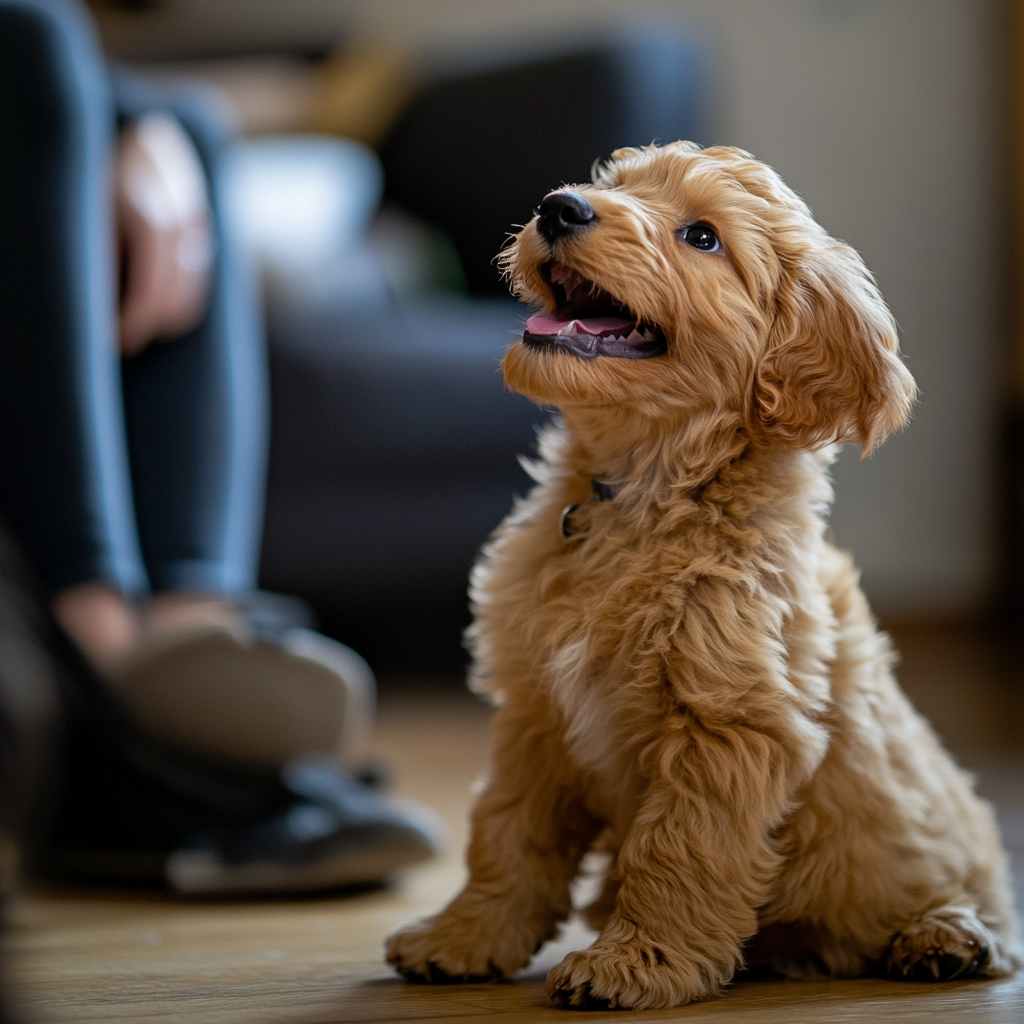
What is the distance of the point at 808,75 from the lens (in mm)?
3975

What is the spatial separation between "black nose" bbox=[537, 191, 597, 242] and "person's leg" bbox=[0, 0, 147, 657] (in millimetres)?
725

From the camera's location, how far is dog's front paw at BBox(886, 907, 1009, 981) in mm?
964

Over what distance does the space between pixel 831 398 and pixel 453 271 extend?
2053 mm

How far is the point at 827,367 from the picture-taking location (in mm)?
977

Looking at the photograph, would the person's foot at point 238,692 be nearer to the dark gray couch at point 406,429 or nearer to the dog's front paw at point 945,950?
the dog's front paw at point 945,950

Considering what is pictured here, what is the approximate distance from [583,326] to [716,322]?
10cm

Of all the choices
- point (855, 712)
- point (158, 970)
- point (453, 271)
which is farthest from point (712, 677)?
point (453, 271)

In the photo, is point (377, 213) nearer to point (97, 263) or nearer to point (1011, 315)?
point (97, 263)

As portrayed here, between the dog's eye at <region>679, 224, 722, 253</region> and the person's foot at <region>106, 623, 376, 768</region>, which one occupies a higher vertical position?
the dog's eye at <region>679, 224, 722, 253</region>

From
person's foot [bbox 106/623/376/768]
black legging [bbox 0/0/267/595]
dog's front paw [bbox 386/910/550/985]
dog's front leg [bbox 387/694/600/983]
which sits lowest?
dog's front paw [bbox 386/910/550/985]

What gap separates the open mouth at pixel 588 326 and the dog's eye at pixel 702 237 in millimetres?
70

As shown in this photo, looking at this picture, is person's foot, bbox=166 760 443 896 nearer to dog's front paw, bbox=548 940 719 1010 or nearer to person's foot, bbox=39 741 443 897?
person's foot, bbox=39 741 443 897

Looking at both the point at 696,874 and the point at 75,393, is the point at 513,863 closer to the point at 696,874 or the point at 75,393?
the point at 696,874

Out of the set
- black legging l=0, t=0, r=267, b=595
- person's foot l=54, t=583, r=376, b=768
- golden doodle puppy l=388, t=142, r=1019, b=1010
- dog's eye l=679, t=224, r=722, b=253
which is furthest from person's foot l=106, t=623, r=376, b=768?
dog's eye l=679, t=224, r=722, b=253
